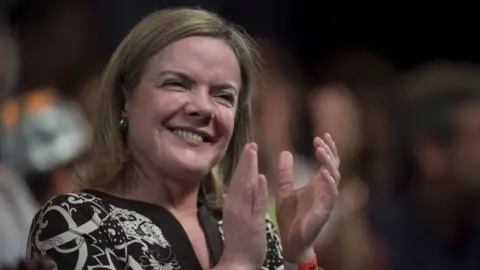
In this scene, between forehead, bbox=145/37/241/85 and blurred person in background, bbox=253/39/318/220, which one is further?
blurred person in background, bbox=253/39/318/220

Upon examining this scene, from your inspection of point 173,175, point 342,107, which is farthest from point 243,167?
point 342,107

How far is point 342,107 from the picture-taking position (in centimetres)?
252

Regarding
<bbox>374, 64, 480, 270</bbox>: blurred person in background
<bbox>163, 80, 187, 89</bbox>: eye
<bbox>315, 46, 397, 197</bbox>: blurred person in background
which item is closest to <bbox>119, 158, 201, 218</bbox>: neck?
<bbox>163, 80, 187, 89</bbox>: eye

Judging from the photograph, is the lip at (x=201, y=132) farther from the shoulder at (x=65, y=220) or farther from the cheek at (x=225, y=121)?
the shoulder at (x=65, y=220)

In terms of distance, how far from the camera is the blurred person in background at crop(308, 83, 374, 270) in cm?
223

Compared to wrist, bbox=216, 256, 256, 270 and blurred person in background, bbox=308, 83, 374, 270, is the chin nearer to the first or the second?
wrist, bbox=216, 256, 256, 270

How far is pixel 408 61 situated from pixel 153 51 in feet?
4.84

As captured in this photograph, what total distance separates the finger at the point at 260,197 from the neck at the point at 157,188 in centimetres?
15

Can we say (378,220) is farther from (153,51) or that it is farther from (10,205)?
(153,51)

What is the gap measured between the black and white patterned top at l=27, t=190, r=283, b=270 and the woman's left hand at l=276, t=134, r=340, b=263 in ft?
0.33

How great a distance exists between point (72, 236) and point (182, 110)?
21cm

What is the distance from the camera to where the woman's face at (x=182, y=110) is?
4.83 feet

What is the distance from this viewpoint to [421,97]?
7.74 ft

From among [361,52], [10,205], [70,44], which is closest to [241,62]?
[10,205]
